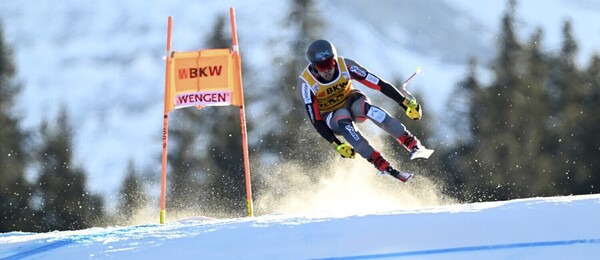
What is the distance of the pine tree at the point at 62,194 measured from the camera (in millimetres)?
26938

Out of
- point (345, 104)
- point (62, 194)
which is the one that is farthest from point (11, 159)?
point (345, 104)

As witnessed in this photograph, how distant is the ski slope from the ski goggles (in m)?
2.48

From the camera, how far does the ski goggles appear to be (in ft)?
28.3

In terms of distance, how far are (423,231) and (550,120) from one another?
25.8 m

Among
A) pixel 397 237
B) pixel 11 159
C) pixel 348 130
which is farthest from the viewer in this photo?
pixel 11 159

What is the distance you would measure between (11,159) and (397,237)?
78.9 ft

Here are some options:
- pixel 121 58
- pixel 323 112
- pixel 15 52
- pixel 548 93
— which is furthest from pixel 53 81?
pixel 323 112

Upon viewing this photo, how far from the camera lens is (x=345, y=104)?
884cm

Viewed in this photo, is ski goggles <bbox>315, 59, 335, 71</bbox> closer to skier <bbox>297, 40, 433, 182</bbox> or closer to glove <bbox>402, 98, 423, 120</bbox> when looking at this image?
skier <bbox>297, 40, 433, 182</bbox>

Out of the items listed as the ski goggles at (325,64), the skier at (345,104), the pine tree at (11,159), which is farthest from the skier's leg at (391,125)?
the pine tree at (11,159)

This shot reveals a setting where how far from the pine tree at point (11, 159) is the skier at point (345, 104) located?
1833 cm

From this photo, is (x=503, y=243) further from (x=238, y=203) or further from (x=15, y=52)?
(x=15, y=52)

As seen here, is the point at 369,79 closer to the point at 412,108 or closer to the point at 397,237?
the point at 412,108

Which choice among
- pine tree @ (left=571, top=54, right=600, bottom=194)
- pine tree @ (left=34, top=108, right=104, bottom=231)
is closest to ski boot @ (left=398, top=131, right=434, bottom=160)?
pine tree @ (left=571, top=54, right=600, bottom=194)
